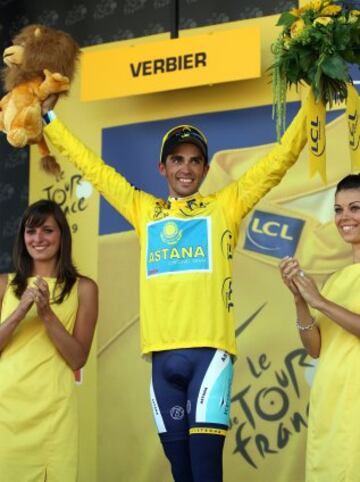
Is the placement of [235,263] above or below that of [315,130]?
below

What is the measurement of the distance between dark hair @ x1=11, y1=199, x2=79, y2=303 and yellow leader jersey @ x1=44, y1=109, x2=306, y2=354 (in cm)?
29

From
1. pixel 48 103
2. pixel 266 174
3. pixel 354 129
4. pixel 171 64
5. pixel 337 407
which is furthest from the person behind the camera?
pixel 171 64

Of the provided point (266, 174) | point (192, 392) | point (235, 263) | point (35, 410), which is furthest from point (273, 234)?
point (35, 410)

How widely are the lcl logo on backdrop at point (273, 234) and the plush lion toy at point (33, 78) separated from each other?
3.38ft

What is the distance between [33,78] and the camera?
410 cm

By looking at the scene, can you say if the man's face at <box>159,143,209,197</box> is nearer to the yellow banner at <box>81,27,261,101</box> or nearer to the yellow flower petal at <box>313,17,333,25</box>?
the yellow flower petal at <box>313,17,333,25</box>

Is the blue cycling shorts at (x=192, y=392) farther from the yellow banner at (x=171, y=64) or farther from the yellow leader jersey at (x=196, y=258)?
the yellow banner at (x=171, y=64)

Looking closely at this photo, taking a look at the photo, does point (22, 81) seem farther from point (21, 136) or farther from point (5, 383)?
point (5, 383)

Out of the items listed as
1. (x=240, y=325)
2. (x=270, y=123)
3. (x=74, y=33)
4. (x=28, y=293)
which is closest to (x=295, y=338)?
(x=240, y=325)

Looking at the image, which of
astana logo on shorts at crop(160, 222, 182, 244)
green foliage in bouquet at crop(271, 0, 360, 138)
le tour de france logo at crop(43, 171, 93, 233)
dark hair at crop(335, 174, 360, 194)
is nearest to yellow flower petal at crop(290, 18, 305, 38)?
green foliage in bouquet at crop(271, 0, 360, 138)

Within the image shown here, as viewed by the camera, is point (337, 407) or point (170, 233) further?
point (170, 233)

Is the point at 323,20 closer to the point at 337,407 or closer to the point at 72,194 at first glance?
the point at 337,407

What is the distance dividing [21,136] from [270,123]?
124 centimetres

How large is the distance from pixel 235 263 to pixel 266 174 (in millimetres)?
1110
